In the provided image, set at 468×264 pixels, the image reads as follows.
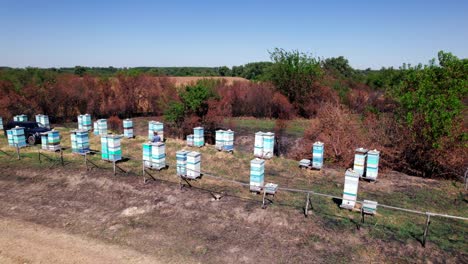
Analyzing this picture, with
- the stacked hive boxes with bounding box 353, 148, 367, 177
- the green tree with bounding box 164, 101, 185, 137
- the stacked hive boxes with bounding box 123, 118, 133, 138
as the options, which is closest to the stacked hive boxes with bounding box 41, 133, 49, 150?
the stacked hive boxes with bounding box 123, 118, 133, 138

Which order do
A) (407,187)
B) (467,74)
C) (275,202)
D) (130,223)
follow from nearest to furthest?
(130,223) → (275,202) → (407,187) → (467,74)

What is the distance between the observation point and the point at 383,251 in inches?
316

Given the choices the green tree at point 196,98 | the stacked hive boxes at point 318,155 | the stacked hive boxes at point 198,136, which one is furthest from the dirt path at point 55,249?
the green tree at point 196,98

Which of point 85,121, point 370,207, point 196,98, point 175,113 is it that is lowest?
point 370,207

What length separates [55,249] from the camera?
322 inches

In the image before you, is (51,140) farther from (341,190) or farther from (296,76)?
(296,76)

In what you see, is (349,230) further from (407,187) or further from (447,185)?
(447,185)

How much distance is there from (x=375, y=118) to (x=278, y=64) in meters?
19.9

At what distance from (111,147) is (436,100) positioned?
15258mm

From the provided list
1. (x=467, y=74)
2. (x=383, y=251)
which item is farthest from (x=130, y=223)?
(x=467, y=74)

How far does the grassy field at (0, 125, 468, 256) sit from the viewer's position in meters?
8.98

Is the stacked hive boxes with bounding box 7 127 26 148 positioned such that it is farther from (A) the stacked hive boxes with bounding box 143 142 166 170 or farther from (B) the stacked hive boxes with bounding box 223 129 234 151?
(B) the stacked hive boxes with bounding box 223 129 234 151

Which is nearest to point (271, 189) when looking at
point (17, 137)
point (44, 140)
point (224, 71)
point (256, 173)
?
point (256, 173)

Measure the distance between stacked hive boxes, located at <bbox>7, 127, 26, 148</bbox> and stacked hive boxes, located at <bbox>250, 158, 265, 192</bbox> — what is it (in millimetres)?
14071
